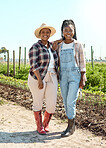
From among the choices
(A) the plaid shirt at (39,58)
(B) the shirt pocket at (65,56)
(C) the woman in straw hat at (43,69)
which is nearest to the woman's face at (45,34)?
(C) the woman in straw hat at (43,69)

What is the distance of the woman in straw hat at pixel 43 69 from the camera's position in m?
3.34

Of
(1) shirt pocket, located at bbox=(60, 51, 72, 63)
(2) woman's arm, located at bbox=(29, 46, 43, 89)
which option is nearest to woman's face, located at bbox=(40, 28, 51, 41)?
(2) woman's arm, located at bbox=(29, 46, 43, 89)

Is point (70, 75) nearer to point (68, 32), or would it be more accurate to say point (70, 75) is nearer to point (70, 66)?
point (70, 66)

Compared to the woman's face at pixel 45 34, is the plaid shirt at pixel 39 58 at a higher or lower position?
lower

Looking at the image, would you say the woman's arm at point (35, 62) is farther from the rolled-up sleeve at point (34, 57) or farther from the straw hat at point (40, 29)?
the straw hat at point (40, 29)

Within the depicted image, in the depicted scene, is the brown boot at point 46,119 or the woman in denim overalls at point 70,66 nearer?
the woman in denim overalls at point 70,66

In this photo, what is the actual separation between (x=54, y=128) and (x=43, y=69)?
4.13 feet

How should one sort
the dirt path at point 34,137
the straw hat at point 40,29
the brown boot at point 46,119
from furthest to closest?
the brown boot at point 46,119 → the straw hat at point 40,29 → the dirt path at point 34,137

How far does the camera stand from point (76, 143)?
334 centimetres

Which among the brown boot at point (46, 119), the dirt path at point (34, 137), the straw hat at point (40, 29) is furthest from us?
the brown boot at point (46, 119)

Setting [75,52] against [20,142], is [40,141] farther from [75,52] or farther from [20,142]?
[75,52]

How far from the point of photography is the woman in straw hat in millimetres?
3343

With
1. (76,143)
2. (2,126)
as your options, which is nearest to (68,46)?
(76,143)

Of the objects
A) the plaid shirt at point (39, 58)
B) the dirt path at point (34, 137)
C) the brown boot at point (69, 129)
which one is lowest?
the dirt path at point (34, 137)
